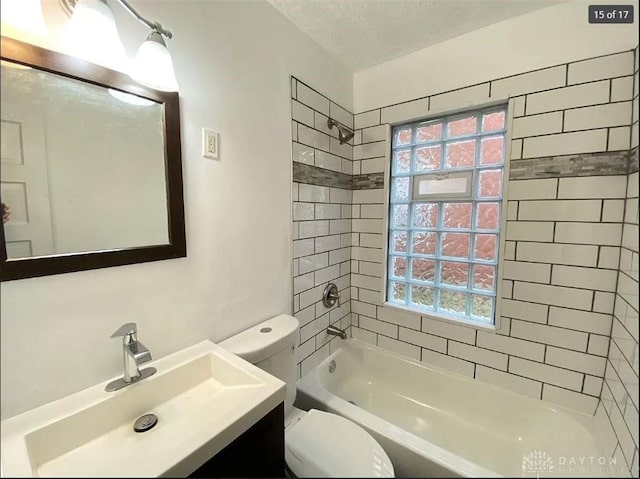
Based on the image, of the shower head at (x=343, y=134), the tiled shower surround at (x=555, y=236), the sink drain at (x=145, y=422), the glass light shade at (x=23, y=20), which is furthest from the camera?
the shower head at (x=343, y=134)

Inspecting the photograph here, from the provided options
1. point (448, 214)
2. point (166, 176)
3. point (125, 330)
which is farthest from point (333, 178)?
point (125, 330)

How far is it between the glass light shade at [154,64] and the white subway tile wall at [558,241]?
1.35m

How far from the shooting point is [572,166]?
1.22 m

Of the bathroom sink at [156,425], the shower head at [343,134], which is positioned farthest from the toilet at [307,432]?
the shower head at [343,134]

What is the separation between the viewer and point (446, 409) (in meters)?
1.51

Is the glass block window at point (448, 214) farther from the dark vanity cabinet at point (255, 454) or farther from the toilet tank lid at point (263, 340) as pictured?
the dark vanity cabinet at point (255, 454)

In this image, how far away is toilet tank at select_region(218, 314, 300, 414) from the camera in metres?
1.06

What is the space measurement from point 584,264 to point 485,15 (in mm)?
→ 1289

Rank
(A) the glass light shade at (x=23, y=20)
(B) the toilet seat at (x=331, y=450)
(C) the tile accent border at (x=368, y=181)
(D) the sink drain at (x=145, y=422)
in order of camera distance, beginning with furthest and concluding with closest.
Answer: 1. (C) the tile accent border at (x=368, y=181)
2. (D) the sink drain at (x=145, y=422)
3. (A) the glass light shade at (x=23, y=20)
4. (B) the toilet seat at (x=331, y=450)

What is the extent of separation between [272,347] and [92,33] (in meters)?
1.15

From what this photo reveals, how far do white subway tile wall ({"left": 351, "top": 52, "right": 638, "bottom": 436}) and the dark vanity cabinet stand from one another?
1.22 meters

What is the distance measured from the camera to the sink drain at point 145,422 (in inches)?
29.7

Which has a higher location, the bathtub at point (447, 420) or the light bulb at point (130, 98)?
the light bulb at point (130, 98)

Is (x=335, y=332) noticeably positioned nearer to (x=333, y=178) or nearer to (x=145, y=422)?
(x=333, y=178)
